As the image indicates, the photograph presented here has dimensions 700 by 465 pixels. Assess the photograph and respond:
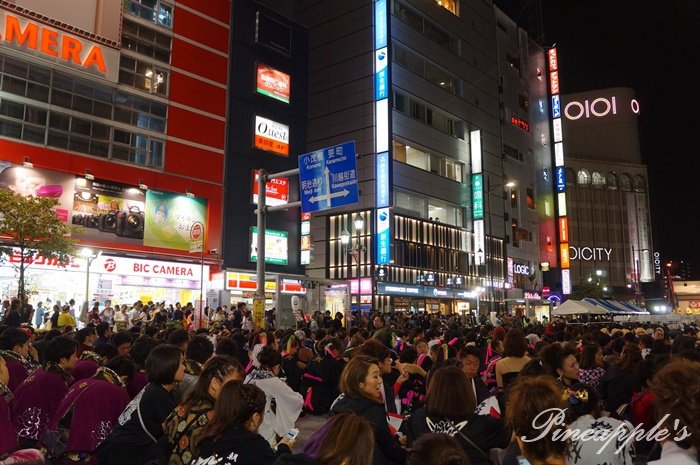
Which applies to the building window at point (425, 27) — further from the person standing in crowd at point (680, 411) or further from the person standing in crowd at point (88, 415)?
the person standing in crowd at point (680, 411)

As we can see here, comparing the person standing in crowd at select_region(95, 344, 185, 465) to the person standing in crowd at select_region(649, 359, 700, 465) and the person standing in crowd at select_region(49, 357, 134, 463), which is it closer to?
the person standing in crowd at select_region(49, 357, 134, 463)

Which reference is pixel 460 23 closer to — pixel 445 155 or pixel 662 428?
pixel 445 155

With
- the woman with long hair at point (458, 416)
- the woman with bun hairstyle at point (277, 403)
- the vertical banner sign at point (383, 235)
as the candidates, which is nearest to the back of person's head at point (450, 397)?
the woman with long hair at point (458, 416)

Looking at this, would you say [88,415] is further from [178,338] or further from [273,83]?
[273,83]

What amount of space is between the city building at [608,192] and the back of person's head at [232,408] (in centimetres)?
10281

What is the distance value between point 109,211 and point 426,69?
32316mm

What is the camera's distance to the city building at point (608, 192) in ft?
333

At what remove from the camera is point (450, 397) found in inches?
170

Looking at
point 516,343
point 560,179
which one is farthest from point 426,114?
point 516,343

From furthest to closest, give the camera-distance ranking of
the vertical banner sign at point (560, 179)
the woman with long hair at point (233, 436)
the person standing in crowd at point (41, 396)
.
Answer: the vertical banner sign at point (560, 179) < the person standing in crowd at point (41, 396) < the woman with long hair at point (233, 436)

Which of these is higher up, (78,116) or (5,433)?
(78,116)

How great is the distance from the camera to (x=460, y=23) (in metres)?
56.4

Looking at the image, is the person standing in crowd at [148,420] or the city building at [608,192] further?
the city building at [608,192]

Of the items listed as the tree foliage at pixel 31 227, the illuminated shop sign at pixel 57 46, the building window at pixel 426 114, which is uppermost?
the building window at pixel 426 114
